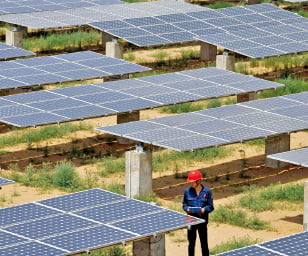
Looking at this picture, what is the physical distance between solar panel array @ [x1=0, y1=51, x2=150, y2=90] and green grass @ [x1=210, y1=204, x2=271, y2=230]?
27.3 ft

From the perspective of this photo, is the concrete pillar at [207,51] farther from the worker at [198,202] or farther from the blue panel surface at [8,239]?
the blue panel surface at [8,239]

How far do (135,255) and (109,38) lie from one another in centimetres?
2099

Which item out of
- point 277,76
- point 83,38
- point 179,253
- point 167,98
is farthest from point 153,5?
point 179,253

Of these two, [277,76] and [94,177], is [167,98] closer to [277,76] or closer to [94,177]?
[94,177]

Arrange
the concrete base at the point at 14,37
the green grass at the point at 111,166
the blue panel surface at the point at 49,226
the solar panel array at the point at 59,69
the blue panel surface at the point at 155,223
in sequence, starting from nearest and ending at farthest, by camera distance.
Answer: the blue panel surface at the point at 49,226, the blue panel surface at the point at 155,223, the green grass at the point at 111,166, the solar panel array at the point at 59,69, the concrete base at the point at 14,37

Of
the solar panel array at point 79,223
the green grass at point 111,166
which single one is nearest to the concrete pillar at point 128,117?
the green grass at point 111,166

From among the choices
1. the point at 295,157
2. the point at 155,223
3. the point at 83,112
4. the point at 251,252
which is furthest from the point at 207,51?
the point at 251,252

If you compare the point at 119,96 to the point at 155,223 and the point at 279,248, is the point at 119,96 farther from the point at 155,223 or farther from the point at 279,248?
the point at 279,248

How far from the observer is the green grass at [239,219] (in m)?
22.8

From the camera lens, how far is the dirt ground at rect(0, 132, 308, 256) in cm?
2217

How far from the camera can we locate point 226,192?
24.9 m

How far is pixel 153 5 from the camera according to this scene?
41.8 metres

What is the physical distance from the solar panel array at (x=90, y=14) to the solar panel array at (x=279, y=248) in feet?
66.8

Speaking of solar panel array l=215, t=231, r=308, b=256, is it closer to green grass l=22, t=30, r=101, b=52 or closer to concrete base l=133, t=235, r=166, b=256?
concrete base l=133, t=235, r=166, b=256
